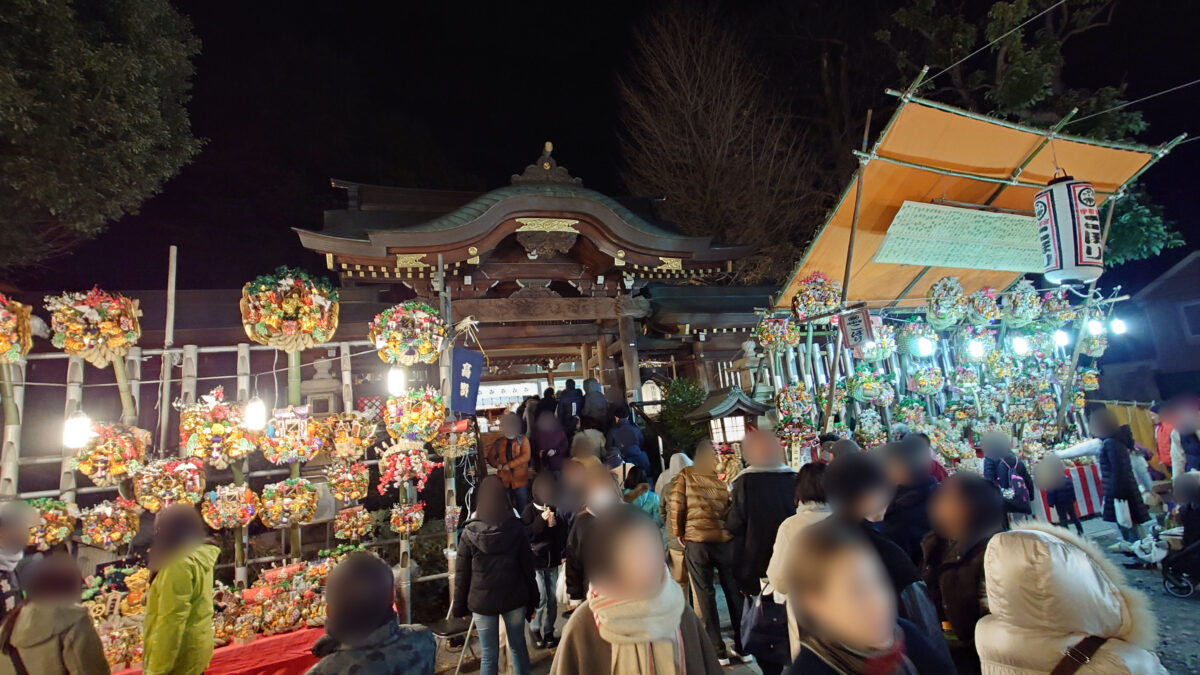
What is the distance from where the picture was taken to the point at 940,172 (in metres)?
7.23

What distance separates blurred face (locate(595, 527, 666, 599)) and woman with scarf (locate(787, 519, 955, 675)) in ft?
1.80

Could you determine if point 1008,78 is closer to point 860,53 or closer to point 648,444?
point 860,53

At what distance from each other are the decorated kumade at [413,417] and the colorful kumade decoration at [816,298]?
5.22m

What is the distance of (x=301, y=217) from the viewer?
61.5ft

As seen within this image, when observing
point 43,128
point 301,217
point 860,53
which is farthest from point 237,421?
point 860,53

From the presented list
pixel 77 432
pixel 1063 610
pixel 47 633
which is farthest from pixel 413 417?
pixel 1063 610

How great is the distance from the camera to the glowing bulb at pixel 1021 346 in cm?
908

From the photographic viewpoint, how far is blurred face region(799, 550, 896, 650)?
162 cm

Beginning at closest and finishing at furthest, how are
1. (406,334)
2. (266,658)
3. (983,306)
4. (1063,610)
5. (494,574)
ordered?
(1063,610) → (494,574) → (266,658) → (406,334) → (983,306)

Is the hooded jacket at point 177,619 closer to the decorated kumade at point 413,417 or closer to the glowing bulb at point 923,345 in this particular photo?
the decorated kumade at point 413,417

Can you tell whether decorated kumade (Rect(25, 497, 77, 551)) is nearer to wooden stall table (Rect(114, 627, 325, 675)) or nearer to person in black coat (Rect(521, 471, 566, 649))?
wooden stall table (Rect(114, 627, 325, 675))

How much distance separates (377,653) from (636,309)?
8544 millimetres

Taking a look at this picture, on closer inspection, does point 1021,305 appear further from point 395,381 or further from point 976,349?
point 395,381

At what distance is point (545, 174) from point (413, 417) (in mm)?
5356
